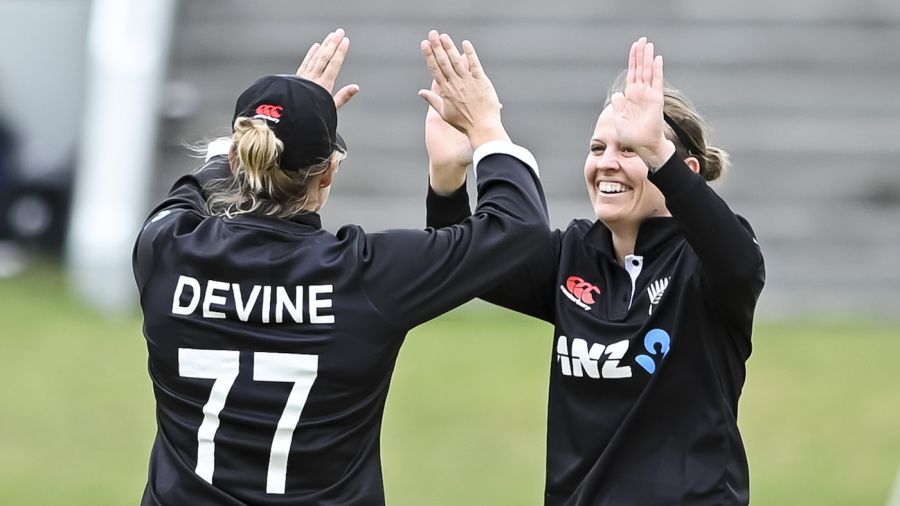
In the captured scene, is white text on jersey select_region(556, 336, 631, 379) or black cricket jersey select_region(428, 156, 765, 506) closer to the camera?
black cricket jersey select_region(428, 156, 765, 506)

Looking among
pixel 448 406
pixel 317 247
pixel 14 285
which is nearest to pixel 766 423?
pixel 448 406

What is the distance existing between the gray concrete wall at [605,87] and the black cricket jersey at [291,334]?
353 inches

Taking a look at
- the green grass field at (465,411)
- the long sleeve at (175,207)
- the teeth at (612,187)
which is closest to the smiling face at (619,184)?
the teeth at (612,187)

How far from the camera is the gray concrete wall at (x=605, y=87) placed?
12664 millimetres

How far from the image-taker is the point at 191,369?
3424 millimetres

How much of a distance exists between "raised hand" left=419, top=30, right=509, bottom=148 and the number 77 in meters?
0.70

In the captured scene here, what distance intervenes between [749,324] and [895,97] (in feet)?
33.9

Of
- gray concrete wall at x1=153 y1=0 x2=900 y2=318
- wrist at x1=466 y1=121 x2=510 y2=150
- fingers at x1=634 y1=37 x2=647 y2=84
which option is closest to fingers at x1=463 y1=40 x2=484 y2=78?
wrist at x1=466 y1=121 x2=510 y2=150

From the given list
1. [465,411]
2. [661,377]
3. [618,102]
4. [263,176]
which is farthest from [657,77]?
[465,411]

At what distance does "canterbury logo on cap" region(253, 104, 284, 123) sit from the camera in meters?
3.43

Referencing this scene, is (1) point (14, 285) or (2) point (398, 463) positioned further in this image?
(1) point (14, 285)

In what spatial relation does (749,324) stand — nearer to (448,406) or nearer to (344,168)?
(448,406)

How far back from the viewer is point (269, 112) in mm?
3447

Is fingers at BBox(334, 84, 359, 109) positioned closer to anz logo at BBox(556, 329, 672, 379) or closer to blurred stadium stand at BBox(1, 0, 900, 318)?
anz logo at BBox(556, 329, 672, 379)
